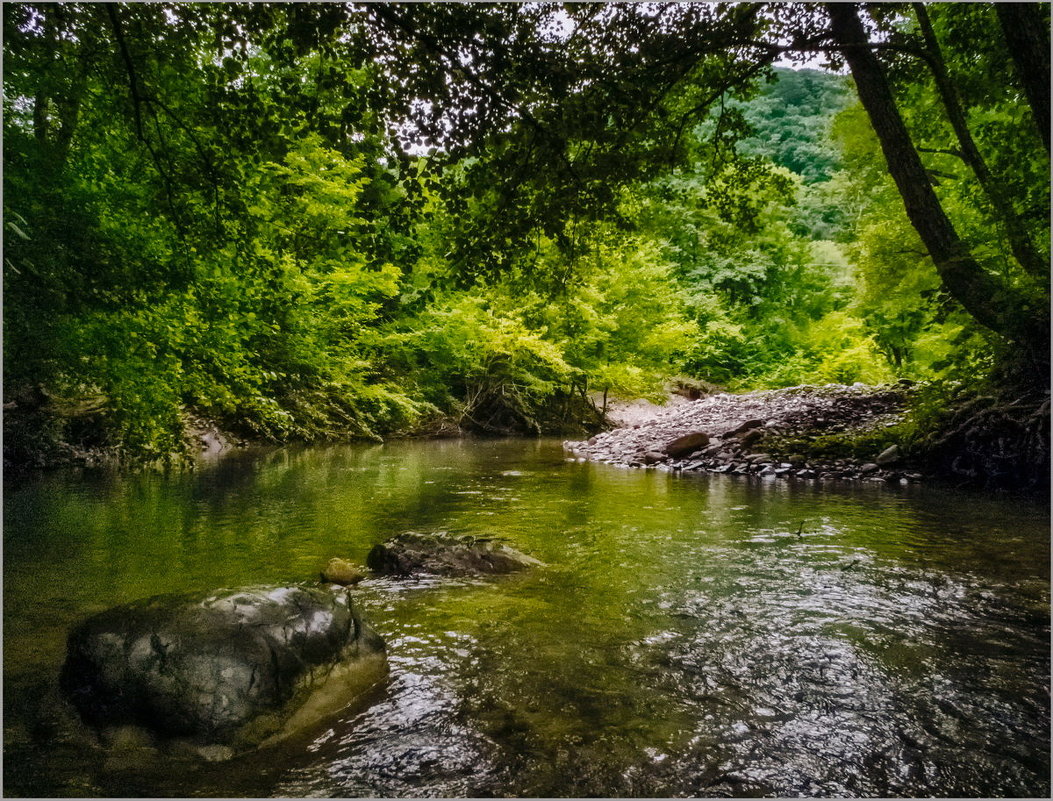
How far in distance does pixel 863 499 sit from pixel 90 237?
10935mm

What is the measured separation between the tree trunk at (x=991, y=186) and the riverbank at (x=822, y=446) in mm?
2054

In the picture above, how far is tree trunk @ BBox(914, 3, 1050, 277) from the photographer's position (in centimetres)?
755

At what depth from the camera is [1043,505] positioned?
25.8 feet

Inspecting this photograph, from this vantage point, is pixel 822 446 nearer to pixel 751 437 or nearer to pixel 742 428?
pixel 751 437

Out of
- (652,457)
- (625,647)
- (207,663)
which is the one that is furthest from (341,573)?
(652,457)

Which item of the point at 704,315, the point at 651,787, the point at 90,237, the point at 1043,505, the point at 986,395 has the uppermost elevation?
the point at 704,315

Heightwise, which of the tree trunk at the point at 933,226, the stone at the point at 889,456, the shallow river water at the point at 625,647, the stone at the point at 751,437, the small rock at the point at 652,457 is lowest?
the shallow river water at the point at 625,647

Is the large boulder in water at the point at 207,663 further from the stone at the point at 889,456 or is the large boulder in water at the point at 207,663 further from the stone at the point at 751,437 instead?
the stone at the point at 751,437

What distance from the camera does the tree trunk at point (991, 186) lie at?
7.55 m

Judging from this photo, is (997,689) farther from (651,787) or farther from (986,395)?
(986,395)

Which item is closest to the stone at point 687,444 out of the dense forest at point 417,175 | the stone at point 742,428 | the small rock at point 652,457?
the small rock at point 652,457

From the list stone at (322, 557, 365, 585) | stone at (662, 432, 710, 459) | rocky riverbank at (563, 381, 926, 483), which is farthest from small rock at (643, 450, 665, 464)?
stone at (322, 557, 365, 585)

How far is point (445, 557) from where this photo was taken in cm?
573

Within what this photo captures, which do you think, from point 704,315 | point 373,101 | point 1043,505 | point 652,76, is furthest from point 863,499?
point 704,315
